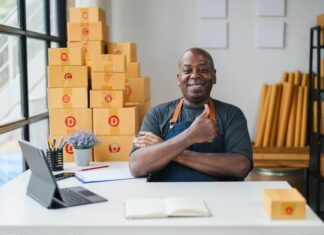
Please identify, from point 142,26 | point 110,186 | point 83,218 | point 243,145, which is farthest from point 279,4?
point 83,218

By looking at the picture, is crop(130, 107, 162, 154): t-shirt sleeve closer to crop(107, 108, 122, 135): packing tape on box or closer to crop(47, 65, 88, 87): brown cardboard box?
crop(107, 108, 122, 135): packing tape on box

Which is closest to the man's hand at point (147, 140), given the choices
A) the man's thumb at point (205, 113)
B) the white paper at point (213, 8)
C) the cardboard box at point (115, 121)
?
the man's thumb at point (205, 113)

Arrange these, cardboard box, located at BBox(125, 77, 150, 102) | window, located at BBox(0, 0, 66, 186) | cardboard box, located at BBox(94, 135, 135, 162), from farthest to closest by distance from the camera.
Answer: cardboard box, located at BBox(125, 77, 150, 102)
cardboard box, located at BBox(94, 135, 135, 162)
window, located at BBox(0, 0, 66, 186)

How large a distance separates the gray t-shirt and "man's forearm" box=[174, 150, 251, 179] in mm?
89

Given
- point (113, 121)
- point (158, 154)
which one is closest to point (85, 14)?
point (113, 121)

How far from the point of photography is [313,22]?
4.13 m

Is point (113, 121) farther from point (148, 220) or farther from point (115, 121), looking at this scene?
point (148, 220)

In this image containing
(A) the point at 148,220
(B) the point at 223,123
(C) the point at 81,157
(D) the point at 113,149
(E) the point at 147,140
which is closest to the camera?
(A) the point at 148,220

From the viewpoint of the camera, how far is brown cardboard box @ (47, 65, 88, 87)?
2973mm

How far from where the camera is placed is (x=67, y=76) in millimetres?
2973

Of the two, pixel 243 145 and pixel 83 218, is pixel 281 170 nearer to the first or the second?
pixel 243 145

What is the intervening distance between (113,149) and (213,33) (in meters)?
1.74

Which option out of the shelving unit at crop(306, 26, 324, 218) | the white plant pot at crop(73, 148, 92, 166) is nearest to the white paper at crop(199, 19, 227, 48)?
the shelving unit at crop(306, 26, 324, 218)

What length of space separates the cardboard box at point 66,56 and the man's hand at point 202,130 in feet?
3.53
